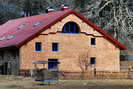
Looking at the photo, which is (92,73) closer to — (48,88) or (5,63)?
(5,63)

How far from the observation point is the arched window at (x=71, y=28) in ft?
186

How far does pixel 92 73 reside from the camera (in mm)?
53656

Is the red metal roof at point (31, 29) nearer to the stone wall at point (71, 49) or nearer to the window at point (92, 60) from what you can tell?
the stone wall at point (71, 49)

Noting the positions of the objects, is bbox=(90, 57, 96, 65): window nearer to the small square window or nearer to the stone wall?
the stone wall

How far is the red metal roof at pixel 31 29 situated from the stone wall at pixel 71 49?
516 mm

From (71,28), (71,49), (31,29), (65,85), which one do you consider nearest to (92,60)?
(71,49)

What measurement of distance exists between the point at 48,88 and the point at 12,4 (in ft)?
240

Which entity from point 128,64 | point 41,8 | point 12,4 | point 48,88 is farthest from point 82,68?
point 12,4

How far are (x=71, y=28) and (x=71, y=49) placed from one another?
2378mm

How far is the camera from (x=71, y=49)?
57062mm

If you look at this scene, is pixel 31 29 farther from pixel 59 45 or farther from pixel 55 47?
pixel 59 45

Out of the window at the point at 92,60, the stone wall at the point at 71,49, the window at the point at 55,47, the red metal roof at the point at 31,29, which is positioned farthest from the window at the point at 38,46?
the window at the point at 92,60

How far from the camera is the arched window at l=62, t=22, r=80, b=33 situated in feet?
186

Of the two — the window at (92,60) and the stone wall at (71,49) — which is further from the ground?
the stone wall at (71,49)
